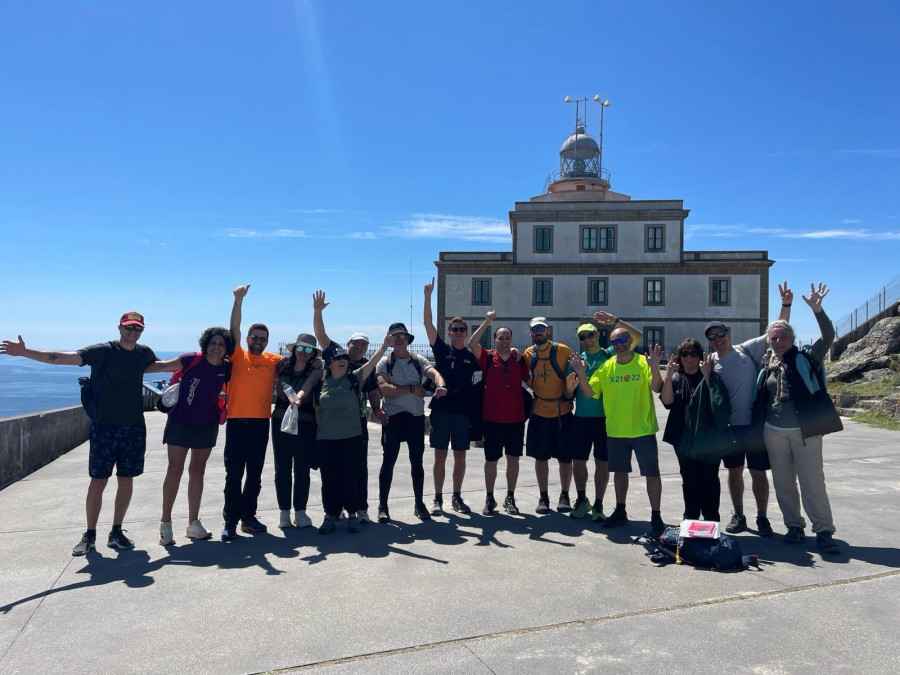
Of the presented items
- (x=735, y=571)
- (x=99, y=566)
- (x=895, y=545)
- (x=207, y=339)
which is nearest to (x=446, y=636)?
(x=735, y=571)

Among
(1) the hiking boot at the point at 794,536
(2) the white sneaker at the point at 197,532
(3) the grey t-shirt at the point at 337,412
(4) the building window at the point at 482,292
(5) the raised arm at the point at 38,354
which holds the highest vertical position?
(4) the building window at the point at 482,292

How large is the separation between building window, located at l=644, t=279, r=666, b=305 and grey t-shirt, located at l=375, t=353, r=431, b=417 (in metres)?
35.6

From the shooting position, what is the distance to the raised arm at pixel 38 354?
495 cm

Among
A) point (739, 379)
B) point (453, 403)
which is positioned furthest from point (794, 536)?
point (453, 403)

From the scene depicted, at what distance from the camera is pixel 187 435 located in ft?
18.1

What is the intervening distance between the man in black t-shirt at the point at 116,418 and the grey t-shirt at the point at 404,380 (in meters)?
2.24

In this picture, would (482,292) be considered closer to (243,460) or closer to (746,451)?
(746,451)

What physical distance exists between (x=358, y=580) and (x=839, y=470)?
7.62 meters

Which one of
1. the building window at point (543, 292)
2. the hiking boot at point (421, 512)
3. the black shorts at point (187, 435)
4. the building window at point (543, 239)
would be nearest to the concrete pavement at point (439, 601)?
the hiking boot at point (421, 512)

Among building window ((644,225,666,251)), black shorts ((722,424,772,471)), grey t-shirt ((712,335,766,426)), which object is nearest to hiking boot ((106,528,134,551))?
black shorts ((722,424,772,471))

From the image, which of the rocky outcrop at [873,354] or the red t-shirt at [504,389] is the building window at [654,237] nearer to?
the rocky outcrop at [873,354]

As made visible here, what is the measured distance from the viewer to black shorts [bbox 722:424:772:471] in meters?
5.63

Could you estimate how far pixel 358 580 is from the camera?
4.45 m

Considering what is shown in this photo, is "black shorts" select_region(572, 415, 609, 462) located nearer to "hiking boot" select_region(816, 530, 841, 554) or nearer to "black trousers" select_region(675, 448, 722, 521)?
"black trousers" select_region(675, 448, 722, 521)
